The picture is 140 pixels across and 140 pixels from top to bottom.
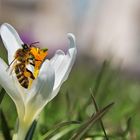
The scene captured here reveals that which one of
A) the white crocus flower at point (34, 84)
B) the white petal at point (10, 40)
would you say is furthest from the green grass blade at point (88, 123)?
the white petal at point (10, 40)

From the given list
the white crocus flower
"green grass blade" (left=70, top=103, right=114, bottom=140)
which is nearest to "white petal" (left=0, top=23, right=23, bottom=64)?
the white crocus flower

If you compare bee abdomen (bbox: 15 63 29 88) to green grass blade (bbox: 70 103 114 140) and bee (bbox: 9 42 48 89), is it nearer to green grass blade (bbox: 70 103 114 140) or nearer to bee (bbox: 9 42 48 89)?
bee (bbox: 9 42 48 89)

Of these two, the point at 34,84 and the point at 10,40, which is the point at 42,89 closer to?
the point at 34,84

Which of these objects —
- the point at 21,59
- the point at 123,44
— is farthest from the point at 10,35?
the point at 123,44

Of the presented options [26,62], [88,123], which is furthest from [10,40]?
[88,123]

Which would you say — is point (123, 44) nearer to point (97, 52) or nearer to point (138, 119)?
point (97, 52)

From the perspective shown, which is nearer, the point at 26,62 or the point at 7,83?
the point at 7,83
